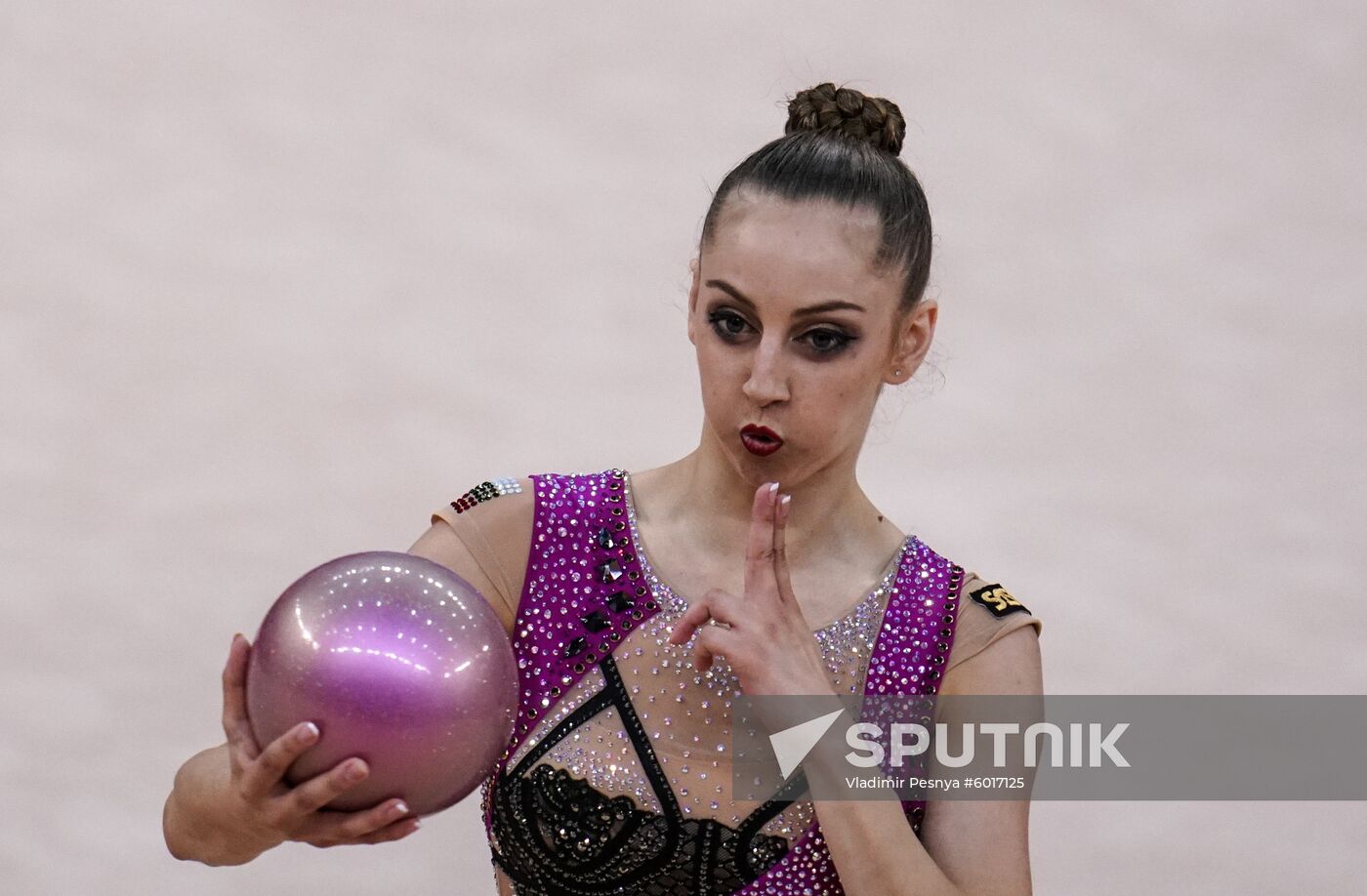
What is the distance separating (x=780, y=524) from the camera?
193 centimetres

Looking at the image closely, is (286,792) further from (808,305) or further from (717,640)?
(808,305)

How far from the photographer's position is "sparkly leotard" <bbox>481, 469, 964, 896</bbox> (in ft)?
6.81

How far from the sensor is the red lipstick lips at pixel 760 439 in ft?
6.68

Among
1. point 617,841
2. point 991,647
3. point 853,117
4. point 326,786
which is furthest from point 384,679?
point 853,117

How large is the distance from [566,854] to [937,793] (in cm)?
40

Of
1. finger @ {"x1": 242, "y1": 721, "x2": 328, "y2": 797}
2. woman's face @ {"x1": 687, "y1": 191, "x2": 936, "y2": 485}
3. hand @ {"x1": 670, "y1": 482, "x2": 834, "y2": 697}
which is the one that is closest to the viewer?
finger @ {"x1": 242, "y1": 721, "x2": 328, "y2": 797}

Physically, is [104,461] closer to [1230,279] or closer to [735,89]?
[735,89]

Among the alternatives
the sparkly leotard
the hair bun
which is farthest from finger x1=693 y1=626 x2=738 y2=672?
the hair bun

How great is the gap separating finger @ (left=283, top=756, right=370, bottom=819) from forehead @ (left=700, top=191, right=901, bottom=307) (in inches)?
26.3

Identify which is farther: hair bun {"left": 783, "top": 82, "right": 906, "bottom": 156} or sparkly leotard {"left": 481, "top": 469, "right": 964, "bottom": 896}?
hair bun {"left": 783, "top": 82, "right": 906, "bottom": 156}

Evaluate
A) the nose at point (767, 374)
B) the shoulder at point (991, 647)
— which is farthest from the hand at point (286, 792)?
the shoulder at point (991, 647)

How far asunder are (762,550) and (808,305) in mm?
259

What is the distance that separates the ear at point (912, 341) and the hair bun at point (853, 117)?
0.62ft

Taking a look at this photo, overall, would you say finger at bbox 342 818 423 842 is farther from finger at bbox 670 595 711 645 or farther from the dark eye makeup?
the dark eye makeup
